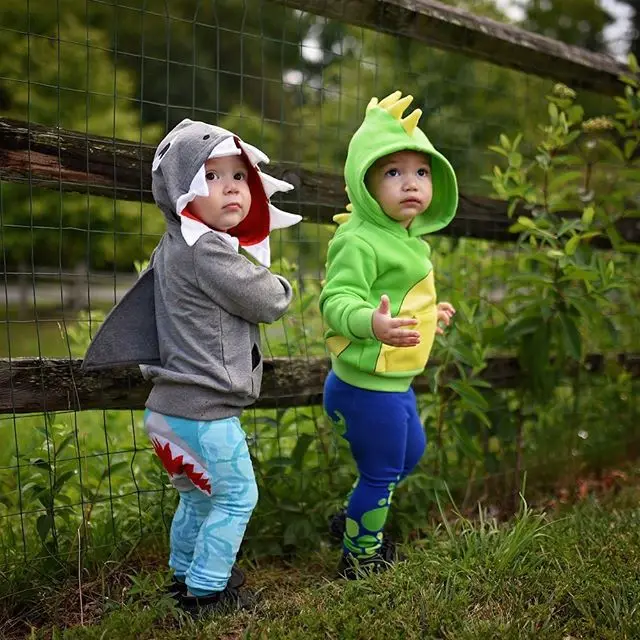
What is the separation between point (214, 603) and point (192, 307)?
0.93m

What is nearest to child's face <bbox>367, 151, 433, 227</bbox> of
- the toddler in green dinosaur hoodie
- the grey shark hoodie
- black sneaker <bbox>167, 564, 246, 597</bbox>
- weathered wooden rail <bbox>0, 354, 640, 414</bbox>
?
the toddler in green dinosaur hoodie

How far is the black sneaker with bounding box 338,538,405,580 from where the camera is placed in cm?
286

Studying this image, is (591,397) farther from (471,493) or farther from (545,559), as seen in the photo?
(545,559)

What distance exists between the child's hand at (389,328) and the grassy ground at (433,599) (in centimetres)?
78

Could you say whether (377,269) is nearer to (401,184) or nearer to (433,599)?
(401,184)

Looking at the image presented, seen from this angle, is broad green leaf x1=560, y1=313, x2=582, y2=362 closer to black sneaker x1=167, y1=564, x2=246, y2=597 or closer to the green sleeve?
the green sleeve

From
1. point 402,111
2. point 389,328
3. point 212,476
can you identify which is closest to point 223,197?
point 389,328

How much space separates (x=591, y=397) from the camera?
441 centimetres

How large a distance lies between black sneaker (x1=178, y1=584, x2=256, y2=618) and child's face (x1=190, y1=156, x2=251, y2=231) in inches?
45.5

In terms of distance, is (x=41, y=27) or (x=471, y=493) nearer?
(x=471, y=493)

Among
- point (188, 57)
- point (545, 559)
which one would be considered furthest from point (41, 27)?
point (545, 559)

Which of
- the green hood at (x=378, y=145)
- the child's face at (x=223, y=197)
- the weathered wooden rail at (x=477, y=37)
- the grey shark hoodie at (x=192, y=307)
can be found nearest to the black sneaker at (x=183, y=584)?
the grey shark hoodie at (x=192, y=307)

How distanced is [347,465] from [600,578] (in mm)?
1120

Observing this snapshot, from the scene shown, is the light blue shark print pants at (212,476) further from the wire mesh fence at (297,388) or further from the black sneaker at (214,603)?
the wire mesh fence at (297,388)
